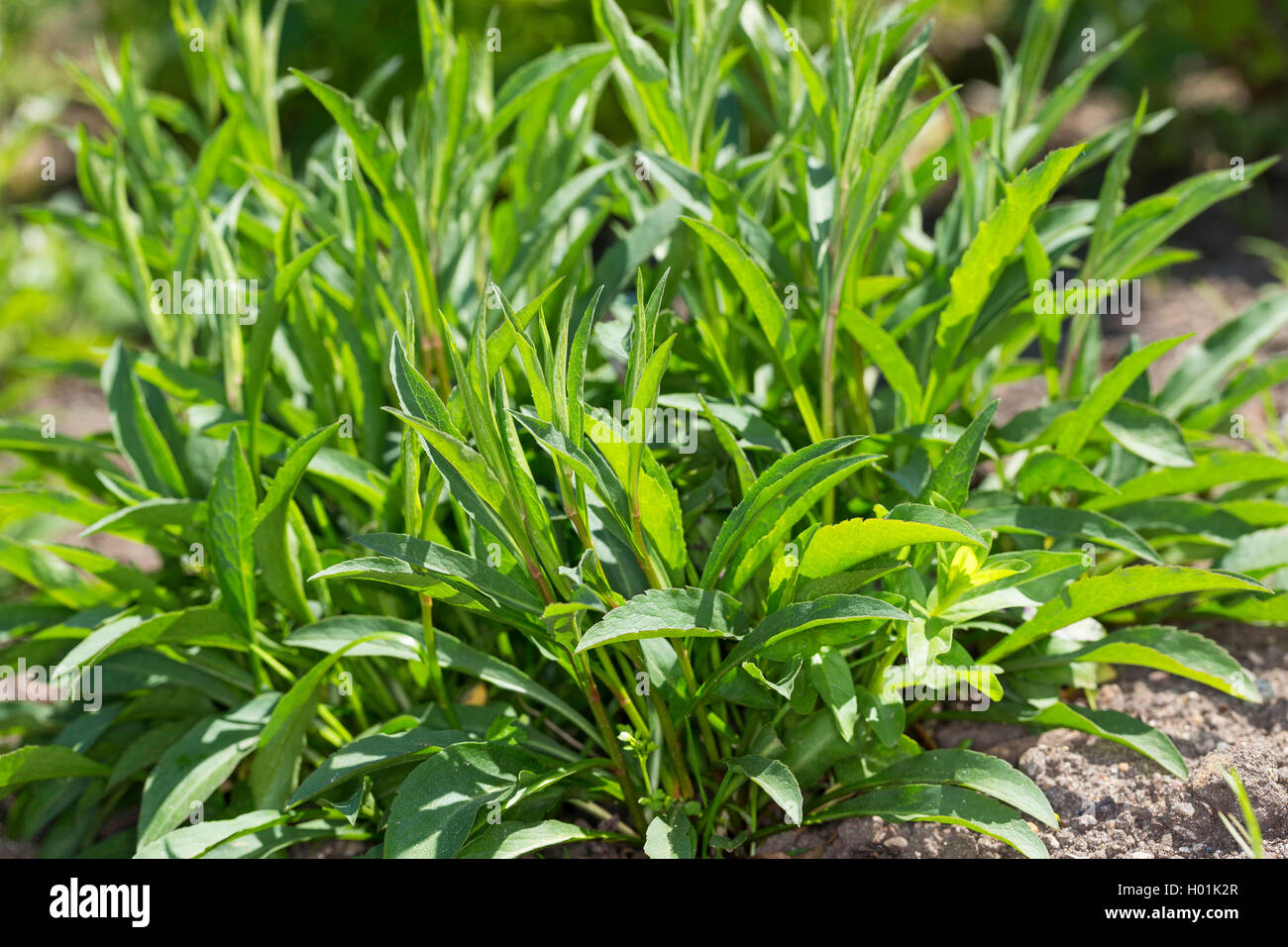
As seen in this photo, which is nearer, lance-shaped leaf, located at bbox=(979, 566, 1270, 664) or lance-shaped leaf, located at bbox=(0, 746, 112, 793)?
lance-shaped leaf, located at bbox=(979, 566, 1270, 664)

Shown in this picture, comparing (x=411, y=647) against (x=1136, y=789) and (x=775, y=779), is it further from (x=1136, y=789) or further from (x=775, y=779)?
(x=1136, y=789)

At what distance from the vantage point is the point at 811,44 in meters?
4.20

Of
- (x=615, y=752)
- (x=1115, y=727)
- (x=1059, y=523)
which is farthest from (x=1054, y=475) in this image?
(x=615, y=752)

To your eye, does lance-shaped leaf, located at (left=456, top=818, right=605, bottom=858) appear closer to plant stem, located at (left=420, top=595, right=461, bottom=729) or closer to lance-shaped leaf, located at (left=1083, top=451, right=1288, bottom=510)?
plant stem, located at (left=420, top=595, right=461, bottom=729)

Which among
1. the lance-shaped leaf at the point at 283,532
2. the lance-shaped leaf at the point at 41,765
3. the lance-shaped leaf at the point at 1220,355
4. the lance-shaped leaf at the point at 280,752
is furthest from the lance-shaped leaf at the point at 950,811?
the lance-shaped leaf at the point at 41,765

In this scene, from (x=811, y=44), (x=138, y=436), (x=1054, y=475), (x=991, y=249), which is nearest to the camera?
(x=991, y=249)

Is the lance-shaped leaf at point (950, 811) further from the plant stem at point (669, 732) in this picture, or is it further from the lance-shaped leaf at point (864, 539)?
the lance-shaped leaf at point (864, 539)

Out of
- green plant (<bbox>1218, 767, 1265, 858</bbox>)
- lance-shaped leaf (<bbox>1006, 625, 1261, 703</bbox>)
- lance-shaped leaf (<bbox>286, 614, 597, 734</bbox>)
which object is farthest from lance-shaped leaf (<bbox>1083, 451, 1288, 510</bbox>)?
lance-shaped leaf (<bbox>286, 614, 597, 734</bbox>)

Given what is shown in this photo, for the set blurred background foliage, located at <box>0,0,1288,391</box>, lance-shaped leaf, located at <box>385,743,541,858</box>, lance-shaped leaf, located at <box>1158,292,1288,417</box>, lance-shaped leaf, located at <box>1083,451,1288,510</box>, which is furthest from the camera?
blurred background foliage, located at <box>0,0,1288,391</box>

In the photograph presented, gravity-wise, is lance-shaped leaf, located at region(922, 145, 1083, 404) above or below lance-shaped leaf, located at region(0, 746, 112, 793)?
above

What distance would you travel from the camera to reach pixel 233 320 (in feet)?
6.84

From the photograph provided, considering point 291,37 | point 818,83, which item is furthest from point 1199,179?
point 291,37

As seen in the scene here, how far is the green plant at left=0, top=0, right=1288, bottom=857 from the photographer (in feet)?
5.13

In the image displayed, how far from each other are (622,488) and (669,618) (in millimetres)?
204
